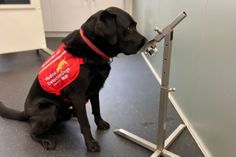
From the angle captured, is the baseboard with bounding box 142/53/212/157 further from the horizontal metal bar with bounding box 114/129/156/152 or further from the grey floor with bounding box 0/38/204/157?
the horizontal metal bar with bounding box 114/129/156/152

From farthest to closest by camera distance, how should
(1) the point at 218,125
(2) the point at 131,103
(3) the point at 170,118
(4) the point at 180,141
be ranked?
(2) the point at 131,103, (3) the point at 170,118, (4) the point at 180,141, (1) the point at 218,125

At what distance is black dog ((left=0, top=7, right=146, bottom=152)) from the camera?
44.9 inches

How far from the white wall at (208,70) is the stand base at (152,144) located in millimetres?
113

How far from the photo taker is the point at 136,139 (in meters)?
1.37

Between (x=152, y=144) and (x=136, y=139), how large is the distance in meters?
0.10

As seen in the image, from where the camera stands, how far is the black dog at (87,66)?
1141 millimetres

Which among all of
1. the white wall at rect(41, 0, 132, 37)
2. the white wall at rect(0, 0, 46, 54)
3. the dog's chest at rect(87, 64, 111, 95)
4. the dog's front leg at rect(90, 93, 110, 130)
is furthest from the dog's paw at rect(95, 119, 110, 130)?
the white wall at rect(41, 0, 132, 37)

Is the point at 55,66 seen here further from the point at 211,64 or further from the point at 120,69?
the point at 120,69

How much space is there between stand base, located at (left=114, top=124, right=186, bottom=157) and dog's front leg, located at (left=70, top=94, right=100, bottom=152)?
0.19 meters

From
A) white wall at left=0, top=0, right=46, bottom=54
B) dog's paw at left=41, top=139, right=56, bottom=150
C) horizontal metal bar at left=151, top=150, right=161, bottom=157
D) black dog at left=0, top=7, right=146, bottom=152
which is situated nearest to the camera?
black dog at left=0, top=7, right=146, bottom=152

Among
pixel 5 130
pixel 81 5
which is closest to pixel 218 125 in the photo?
pixel 5 130

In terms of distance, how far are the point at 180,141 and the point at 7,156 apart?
981mm

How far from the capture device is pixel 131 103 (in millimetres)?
1849

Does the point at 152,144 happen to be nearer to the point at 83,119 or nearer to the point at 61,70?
the point at 83,119
